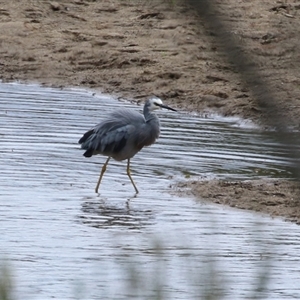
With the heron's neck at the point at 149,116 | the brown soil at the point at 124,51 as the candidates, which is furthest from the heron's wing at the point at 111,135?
the brown soil at the point at 124,51

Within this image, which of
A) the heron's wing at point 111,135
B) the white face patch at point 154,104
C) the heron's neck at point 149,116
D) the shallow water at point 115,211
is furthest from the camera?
the white face patch at point 154,104

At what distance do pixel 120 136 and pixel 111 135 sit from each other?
0.34 ft

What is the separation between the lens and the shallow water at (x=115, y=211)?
6.37m

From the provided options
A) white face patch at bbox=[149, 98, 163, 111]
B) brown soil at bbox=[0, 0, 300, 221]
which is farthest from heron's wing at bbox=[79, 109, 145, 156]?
brown soil at bbox=[0, 0, 300, 221]

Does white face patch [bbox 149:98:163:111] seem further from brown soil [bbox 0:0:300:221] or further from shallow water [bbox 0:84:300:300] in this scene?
brown soil [bbox 0:0:300:221]

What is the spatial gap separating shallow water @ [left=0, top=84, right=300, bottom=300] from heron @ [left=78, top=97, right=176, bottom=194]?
11.6 inches

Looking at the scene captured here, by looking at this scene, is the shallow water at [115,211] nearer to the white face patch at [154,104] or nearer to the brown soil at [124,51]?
the white face patch at [154,104]

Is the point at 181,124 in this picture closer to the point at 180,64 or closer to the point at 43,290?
the point at 180,64

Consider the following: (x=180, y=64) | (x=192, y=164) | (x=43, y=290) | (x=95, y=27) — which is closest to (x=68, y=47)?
(x=95, y=27)

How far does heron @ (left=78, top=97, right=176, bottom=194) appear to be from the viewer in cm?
980

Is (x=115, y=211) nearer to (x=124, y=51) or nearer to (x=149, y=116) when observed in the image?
(x=149, y=116)

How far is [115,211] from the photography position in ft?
28.6

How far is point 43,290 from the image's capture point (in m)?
6.33

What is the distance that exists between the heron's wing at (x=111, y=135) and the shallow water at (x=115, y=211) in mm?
332
